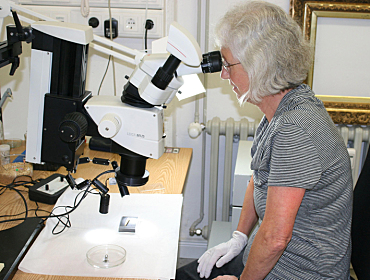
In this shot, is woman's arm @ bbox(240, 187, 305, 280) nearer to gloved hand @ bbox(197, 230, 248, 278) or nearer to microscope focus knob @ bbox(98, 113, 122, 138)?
gloved hand @ bbox(197, 230, 248, 278)

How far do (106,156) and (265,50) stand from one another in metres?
1.07

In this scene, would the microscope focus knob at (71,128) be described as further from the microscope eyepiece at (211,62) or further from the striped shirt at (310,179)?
the striped shirt at (310,179)

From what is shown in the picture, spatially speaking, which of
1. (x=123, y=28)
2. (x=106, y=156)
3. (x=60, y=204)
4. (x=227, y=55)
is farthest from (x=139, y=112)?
(x=123, y=28)

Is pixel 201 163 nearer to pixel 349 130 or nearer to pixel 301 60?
pixel 349 130

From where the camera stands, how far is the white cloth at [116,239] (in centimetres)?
96

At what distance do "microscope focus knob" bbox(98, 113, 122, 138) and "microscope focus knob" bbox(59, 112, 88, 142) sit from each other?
51 mm

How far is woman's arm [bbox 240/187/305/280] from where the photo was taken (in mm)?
964

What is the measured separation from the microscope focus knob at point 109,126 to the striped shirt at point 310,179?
429 millimetres

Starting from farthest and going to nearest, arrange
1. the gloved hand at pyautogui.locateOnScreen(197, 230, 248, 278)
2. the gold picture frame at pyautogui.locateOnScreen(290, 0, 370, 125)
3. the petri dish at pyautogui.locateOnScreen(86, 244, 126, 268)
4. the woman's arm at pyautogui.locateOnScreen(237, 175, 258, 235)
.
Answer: the gold picture frame at pyautogui.locateOnScreen(290, 0, 370, 125) < the woman's arm at pyautogui.locateOnScreen(237, 175, 258, 235) < the gloved hand at pyautogui.locateOnScreen(197, 230, 248, 278) < the petri dish at pyautogui.locateOnScreen(86, 244, 126, 268)

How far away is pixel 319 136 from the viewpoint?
969mm

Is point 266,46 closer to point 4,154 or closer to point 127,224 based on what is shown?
point 127,224

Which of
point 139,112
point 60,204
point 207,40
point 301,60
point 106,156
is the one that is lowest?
point 60,204

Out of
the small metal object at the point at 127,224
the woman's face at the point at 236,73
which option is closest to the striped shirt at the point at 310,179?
the woman's face at the point at 236,73

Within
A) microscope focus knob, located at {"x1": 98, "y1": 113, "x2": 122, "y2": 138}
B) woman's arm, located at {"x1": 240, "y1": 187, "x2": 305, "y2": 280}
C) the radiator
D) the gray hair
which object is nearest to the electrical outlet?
the radiator
